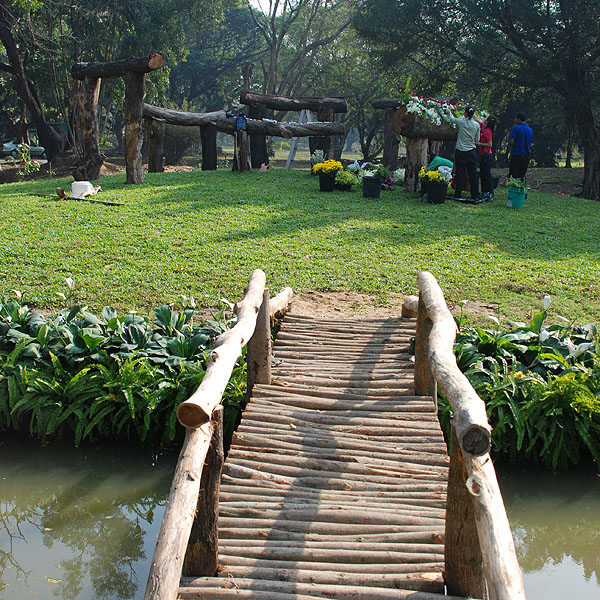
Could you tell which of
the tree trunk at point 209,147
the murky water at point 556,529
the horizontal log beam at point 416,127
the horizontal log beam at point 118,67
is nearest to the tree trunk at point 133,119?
the horizontal log beam at point 118,67

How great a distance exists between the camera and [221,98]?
4262cm

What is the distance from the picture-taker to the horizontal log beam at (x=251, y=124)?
18047mm

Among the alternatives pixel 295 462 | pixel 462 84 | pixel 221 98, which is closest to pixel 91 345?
pixel 295 462

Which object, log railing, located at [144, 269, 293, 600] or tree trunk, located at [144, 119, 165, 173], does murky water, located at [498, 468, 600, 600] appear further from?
tree trunk, located at [144, 119, 165, 173]

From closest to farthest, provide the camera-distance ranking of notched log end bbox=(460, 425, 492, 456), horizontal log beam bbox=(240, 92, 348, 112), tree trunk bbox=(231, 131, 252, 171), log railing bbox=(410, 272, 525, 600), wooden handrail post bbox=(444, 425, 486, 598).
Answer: log railing bbox=(410, 272, 525, 600) < notched log end bbox=(460, 425, 492, 456) < wooden handrail post bbox=(444, 425, 486, 598) < tree trunk bbox=(231, 131, 252, 171) < horizontal log beam bbox=(240, 92, 348, 112)

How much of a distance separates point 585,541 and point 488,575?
107 inches

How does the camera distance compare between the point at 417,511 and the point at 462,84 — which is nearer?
the point at 417,511

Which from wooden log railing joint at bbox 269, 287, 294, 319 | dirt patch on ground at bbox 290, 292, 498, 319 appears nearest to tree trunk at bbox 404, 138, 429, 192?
dirt patch on ground at bbox 290, 292, 498, 319

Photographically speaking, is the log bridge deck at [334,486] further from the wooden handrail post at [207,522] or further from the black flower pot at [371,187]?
the black flower pot at [371,187]

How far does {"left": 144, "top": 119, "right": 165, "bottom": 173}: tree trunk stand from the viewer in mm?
18172

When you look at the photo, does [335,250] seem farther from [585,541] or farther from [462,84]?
[462,84]

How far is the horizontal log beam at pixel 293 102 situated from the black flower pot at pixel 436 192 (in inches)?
249

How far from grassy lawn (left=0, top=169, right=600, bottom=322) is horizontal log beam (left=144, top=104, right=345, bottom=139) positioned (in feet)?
12.2

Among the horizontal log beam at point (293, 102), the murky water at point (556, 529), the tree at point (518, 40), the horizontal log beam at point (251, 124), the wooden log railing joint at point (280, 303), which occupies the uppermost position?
the tree at point (518, 40)
